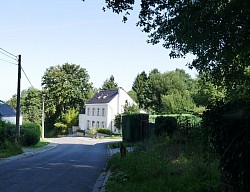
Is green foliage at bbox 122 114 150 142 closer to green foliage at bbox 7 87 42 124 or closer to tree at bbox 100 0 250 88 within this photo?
tree at bbox 100 0 250 88

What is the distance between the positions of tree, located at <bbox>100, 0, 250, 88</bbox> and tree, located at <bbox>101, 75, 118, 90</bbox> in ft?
267

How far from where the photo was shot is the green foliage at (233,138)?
4230 millimetres

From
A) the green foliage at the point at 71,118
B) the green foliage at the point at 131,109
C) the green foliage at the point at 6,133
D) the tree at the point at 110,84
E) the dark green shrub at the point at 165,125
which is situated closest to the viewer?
the dark green shrub at the point at 165,125

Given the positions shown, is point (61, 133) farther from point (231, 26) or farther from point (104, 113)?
point (231, 26)

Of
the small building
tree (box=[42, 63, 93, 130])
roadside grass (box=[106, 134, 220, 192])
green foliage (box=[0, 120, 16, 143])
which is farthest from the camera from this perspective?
tree (box=[42, 63, 93, 130])

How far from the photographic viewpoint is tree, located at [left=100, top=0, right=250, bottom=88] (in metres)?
9.18

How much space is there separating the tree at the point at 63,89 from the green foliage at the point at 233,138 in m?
76.6

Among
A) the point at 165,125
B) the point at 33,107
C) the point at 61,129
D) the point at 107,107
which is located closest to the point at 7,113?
the point at 107,107

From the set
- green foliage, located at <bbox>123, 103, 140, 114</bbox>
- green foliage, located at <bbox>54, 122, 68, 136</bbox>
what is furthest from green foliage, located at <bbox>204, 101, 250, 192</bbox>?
green foliage, located at <bbox>54, 122, 68, 136</bbox>

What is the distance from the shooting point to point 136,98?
81438mm

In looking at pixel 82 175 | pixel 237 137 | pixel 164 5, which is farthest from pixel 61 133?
pixel 237 137

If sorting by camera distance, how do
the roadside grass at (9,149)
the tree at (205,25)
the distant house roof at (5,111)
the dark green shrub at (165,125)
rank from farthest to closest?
the distant house roof at (5,111) → the roadside grass at (9,149) → the dark green shrub at (165,125) → the tree at (205,25)

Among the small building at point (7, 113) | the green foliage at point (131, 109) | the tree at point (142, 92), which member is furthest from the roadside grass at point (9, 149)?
the tree at point (142, 92)

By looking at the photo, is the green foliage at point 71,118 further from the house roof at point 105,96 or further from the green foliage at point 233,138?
the green foliage at point 233,138
